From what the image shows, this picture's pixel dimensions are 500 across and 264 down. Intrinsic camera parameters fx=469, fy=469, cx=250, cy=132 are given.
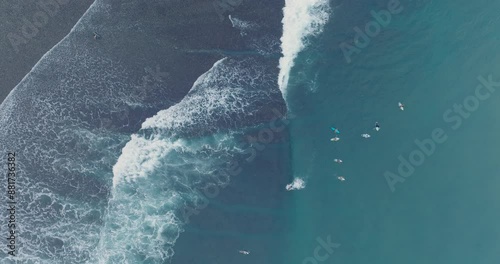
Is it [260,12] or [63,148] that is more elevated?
[260,12]

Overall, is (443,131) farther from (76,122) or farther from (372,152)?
(76,122)

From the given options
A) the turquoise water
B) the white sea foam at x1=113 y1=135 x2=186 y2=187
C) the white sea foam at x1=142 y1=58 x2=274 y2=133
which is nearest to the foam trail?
the turquoise water

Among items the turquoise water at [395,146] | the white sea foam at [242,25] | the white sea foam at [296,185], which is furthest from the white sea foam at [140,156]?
the turquoise water at [395,146]

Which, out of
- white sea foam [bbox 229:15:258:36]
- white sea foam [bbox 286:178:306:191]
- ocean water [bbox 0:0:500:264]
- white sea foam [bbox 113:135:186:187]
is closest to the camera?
ocean water [bbox 0:0:500:264]

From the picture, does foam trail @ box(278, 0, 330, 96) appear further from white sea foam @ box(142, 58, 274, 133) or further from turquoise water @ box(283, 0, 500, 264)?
white sea foam @ box(142, 58, 274, 133)

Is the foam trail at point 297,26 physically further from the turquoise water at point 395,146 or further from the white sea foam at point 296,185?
the white sea foam at point 296,185

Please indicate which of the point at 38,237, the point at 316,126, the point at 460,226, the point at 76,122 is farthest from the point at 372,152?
the point at 38,237

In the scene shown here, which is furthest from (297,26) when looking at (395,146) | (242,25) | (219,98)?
(395,146)
